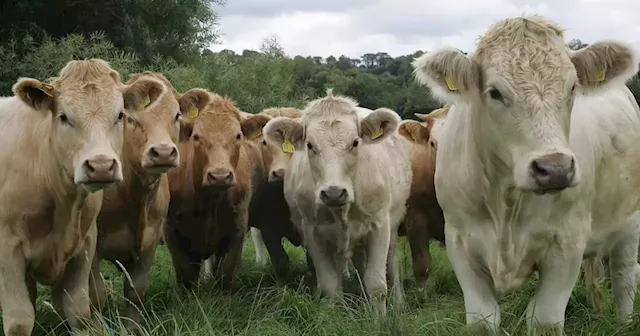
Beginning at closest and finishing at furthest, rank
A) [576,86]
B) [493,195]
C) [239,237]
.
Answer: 1. [576,86]
2. [493,195]
3. [239,237]

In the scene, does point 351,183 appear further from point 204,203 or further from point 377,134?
point 204,203

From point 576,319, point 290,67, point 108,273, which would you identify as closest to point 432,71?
point 576,319

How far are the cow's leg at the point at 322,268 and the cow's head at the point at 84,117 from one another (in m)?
2.30

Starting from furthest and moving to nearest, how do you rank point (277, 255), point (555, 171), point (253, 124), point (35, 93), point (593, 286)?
point (277, 255) < point (253, 124) < point (593, 286) < point (35, 93) < point (555, 171)

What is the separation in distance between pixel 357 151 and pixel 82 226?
230 centimetres

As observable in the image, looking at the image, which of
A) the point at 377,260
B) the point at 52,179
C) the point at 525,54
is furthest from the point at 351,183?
the point at 525,54

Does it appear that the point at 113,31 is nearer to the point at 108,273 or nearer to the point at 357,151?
the point at 108,273

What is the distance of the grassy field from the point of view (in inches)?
182

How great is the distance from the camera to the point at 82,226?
520cm

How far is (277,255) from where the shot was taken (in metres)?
8.04

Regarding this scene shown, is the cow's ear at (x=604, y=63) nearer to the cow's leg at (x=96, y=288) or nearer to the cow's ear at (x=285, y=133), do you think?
the cow's ear at (x=285, y=133)

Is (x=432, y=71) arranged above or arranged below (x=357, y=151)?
above

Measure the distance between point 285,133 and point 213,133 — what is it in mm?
749

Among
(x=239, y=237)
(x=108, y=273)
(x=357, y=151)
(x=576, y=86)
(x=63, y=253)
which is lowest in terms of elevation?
(x=108, y=273)
